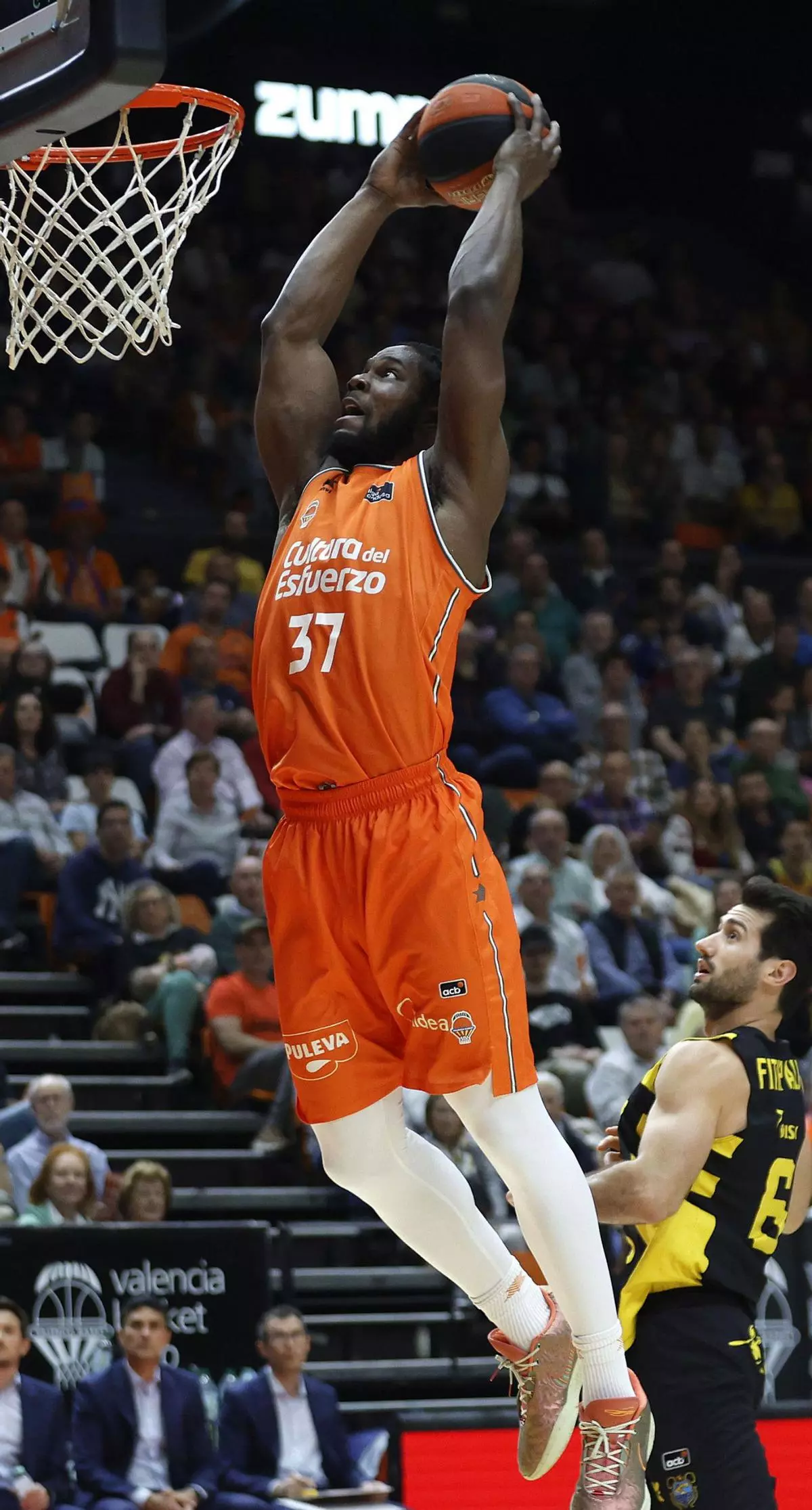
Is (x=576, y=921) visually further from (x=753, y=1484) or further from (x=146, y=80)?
(x=146, y=80)

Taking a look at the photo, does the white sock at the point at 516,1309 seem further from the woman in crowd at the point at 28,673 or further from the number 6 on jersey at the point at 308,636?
the woman in crowd at the point at 28,673

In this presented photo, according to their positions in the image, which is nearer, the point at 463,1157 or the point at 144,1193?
the point at 144,1193

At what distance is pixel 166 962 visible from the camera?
1116cm

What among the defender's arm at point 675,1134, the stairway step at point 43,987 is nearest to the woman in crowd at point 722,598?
the stairway step at point 43,987

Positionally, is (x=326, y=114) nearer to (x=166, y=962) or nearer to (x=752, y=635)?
(x=752, y=635)

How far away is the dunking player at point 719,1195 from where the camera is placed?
5246 mm

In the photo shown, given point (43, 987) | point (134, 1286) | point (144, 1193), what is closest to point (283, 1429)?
point (134, 1286)

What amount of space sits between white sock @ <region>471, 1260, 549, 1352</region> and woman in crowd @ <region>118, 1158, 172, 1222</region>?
481 centimetres

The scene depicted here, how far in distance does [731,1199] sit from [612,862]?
7.38 meters

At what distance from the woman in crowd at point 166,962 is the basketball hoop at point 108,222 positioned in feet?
19.1

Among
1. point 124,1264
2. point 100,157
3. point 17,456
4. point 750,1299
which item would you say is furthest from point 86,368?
point 750,1299

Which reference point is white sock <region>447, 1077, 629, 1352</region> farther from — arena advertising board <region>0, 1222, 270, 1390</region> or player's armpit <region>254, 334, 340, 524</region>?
arena advertising board <region>0, 1222, 270, 1390</region>

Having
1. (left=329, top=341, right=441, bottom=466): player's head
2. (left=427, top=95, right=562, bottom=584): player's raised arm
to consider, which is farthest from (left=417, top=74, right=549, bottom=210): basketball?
(left=329, top=341, right=441, bottom=466): player's head

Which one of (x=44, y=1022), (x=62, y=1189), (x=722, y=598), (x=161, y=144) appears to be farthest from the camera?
(x=722, y=598)
